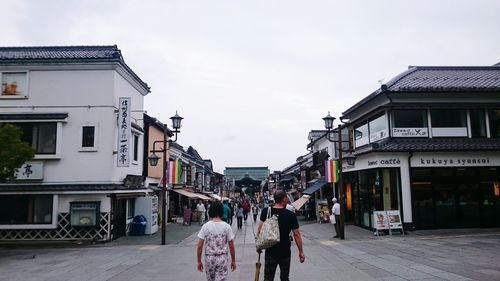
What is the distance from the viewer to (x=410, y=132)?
19.6m

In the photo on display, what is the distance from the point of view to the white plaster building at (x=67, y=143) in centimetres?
1838

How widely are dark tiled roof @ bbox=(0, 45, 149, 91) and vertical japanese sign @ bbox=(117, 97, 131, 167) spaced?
2.24 meters

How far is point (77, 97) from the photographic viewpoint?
63.4 feet

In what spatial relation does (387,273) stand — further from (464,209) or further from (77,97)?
(77,97)

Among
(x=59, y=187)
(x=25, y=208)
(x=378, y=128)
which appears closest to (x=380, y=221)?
(x=378, y=128)

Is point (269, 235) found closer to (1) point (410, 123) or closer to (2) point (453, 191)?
(1) point (410, 123)

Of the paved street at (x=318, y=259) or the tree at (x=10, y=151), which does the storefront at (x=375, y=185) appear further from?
the tree at (x=10, y=151)

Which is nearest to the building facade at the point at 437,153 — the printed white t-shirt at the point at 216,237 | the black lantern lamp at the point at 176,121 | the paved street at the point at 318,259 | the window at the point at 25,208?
the paved street at the point at 318,259

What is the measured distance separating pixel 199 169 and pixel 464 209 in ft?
102

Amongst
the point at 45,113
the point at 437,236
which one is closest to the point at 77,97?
the point at 45,113

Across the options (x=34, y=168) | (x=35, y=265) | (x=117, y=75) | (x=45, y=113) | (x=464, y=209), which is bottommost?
(x=35, y=265)

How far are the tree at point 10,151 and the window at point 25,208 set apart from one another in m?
4.38

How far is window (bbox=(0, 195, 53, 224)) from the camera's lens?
61.3 feet

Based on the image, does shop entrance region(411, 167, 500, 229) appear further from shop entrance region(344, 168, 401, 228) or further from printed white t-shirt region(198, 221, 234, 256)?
printed white t-shirt region(198, 221, 234, 256)
